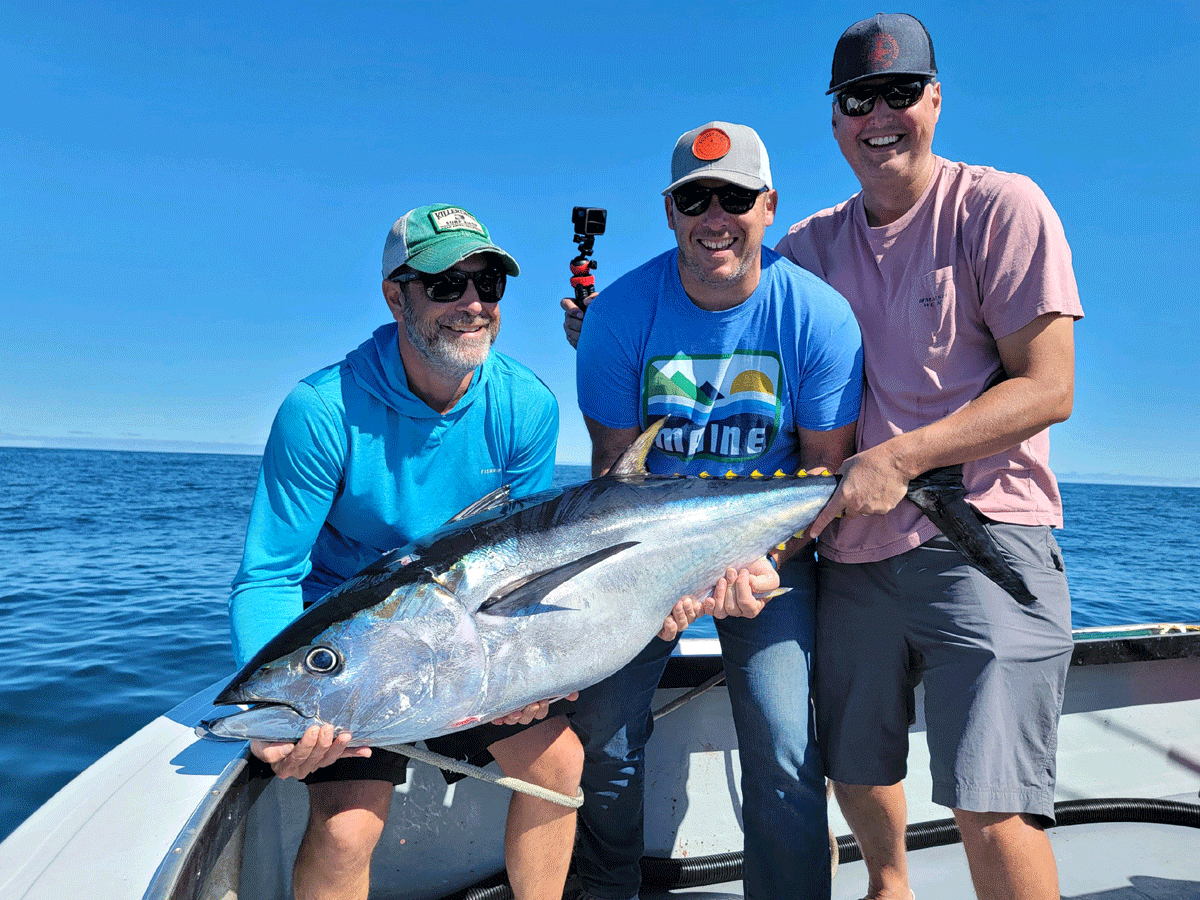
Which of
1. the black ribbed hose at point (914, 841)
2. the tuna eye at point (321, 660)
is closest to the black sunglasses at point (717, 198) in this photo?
the tuna eye at point (321, 660)

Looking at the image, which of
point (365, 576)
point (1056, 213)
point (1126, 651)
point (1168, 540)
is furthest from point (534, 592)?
point (1168, 540)

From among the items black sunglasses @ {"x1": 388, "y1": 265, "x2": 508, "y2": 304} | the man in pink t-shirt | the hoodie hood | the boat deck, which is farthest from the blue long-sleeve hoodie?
the boat deck

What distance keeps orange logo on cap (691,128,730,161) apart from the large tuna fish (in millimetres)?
953

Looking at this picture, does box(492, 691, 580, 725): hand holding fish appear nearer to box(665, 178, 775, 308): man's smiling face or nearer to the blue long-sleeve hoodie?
Result: the blue long-sleeve hoodie

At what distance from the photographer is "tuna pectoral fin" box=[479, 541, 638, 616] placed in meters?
1.79

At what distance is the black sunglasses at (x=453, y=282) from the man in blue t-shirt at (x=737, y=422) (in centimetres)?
37

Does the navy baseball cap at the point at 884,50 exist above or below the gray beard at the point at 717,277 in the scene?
above

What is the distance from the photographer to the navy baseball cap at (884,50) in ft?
7.40

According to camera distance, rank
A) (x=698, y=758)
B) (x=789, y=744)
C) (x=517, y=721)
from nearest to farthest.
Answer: (x=517, y=721) < (x=789, y=744) < (x=698, y=758)

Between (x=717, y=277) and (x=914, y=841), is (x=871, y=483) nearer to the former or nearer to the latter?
(x=717, y=277)

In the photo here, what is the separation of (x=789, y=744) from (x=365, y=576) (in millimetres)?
1385

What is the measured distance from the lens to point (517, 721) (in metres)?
2.06

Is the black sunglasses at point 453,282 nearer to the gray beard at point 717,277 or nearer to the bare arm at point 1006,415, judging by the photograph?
the gray beard at point 717,277

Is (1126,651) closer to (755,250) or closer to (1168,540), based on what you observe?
(755,250)
